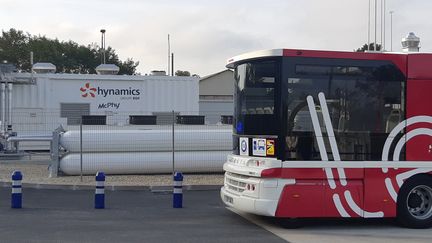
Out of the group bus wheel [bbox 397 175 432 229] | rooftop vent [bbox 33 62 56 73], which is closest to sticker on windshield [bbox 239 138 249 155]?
bus wheel [bbox 397 175 432 229]

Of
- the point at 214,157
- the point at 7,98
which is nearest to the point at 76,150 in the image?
the point at 214,157

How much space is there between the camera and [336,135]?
32.3ft

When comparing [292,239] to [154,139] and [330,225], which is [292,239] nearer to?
[330,225]

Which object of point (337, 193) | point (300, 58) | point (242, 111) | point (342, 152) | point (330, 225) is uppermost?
point (300, 58)

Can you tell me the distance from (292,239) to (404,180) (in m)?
2.43

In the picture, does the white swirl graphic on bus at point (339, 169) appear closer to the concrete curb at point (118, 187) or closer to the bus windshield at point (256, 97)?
the bus windshield at point (256, 97)

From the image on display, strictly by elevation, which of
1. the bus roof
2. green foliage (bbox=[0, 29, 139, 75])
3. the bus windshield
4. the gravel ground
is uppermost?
green foliage (bbox=[0, 29, 139, 75])

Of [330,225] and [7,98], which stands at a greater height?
[7,98]

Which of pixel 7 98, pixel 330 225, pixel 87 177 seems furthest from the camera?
pixel 7 98

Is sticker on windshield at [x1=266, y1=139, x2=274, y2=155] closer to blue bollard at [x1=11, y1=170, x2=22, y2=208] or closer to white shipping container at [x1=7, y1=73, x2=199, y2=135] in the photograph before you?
blue bollard at [x1=11, y1=170, x2=22, y2=208]

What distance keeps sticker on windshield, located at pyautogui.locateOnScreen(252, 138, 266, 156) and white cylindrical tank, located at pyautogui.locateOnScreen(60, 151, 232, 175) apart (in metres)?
8.18

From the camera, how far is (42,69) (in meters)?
24.9

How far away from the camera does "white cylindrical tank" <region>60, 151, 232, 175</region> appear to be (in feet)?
57.4

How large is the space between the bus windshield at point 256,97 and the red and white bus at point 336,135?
0.06 ft
